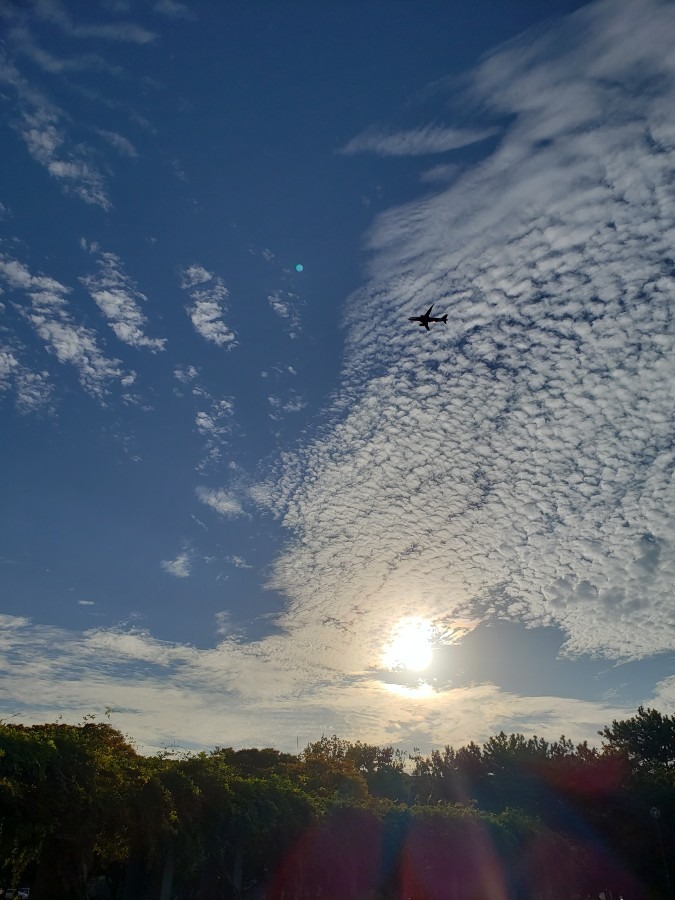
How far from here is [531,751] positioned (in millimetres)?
62906

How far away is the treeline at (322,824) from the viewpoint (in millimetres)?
18672

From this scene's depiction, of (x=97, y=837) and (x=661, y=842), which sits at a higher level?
(x=97, y=837)

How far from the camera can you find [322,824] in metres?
32.3

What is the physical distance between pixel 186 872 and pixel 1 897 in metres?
7.11

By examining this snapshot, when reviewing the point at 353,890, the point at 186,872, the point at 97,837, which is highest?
the point at 97,837

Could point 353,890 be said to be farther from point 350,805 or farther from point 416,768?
point 416,768

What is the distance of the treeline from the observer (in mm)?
18672

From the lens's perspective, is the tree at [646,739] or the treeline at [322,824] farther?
the tree at [646,739]

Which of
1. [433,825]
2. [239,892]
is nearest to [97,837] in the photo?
[239,892]

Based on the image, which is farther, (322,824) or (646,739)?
(646,739)

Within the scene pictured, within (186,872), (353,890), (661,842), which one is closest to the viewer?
(186,872)

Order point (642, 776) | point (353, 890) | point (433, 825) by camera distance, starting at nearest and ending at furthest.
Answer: point (353, 890)
point (433, 825)
point (642, 776)

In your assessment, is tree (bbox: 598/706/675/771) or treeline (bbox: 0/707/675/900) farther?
tree (bbox: 598/706/675/771)

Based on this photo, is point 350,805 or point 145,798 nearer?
point 145,798
